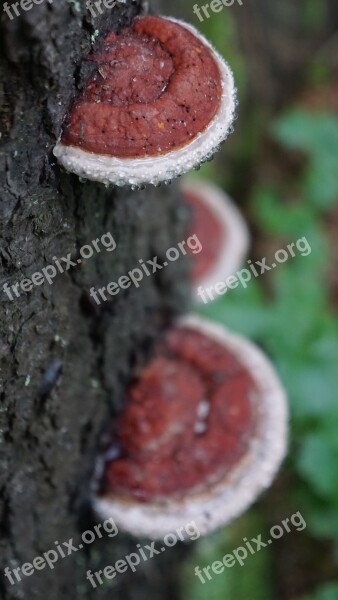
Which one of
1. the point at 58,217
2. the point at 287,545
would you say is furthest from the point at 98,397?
the point at 287,545

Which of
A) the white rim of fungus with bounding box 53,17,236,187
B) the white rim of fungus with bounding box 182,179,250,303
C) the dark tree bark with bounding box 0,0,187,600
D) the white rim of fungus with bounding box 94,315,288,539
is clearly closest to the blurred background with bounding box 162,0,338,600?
the white rim of fungus with bounding box 182,179,250,303

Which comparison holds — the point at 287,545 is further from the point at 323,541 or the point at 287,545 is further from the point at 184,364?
the point at 184,364

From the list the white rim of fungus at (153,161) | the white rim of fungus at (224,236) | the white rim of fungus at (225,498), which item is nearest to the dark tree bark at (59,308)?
the white rim of fungus at (153,161)

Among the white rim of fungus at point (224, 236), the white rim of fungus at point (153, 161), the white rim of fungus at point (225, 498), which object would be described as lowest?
the white rim of fungus at point (225, 498)

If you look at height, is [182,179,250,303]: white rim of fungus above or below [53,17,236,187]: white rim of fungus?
below

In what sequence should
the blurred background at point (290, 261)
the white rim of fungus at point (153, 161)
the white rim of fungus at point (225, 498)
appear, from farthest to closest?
1. the blurred background at point (290, 261)
2. the white rim of fungus at point (225, 498)
3. the white rim of fungus at point (153, 161)

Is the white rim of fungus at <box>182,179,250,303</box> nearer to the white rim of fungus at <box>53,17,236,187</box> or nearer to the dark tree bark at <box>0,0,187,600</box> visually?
the dark tree bark at <box>0,0,187,600</box>

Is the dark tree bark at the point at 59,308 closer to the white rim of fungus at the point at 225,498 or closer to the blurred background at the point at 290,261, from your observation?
the white rim of fungus at the point at 225,498
